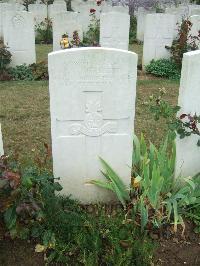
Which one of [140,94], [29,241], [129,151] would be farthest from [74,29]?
[29,241]

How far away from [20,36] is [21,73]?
898mm

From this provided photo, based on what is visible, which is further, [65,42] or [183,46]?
[183,46]

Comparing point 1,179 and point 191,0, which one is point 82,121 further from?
point 191,0

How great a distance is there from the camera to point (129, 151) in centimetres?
359

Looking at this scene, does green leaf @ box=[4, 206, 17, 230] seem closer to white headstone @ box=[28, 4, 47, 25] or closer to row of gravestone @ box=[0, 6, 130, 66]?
row of gravestone @ box=[0, 6, 130, 66]

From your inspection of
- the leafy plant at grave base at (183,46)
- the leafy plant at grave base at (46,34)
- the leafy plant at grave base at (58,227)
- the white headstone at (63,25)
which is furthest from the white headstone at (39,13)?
the leafy plant at grave base at (58,227)

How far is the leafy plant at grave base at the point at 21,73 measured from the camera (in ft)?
27.7

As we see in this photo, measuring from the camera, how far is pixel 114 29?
350 inches

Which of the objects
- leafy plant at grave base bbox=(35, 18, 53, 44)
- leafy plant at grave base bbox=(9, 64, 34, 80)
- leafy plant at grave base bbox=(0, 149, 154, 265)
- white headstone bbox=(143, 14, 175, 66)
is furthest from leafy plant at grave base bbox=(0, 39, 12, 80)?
leafy plant at grave base bbox=(0, 149, 154, 265)

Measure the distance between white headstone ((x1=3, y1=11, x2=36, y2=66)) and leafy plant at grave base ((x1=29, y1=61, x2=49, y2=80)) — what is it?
309mm

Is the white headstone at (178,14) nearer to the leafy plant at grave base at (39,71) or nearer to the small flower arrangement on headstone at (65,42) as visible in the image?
the small flower arrangement on headstone at (65,42)

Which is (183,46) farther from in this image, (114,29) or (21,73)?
(21,73)

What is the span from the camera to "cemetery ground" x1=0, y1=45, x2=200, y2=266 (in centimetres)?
311

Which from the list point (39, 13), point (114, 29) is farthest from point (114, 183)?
point (39, 13)
